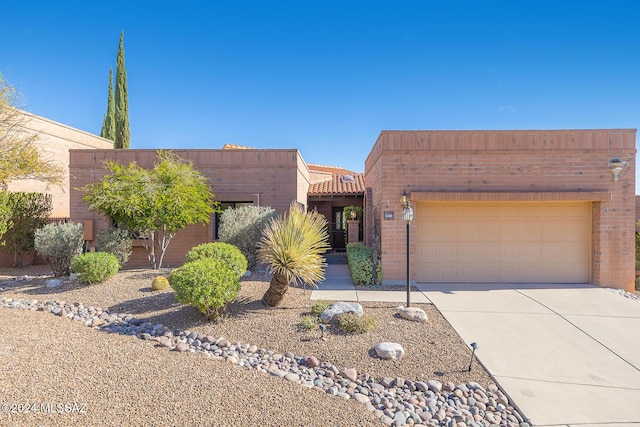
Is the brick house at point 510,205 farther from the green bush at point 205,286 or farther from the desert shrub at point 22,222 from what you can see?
the desert shrub at point 22,222

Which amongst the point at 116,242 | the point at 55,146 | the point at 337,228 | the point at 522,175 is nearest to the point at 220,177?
the point at 116,242

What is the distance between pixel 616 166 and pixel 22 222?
1959 cm

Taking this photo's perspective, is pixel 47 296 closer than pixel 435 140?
Yes

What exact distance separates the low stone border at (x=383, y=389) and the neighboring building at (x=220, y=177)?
6.39 meters

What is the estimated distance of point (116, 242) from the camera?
9.66 meters

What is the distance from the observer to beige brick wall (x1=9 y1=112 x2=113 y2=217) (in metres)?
14.6

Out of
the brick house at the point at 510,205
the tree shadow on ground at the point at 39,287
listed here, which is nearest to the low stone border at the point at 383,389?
the tree shadow on ground at the point at 39,287

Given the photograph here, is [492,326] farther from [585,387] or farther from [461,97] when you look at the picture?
[461,97]

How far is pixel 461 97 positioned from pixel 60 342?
46.7 feet

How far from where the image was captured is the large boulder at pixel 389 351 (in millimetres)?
4422

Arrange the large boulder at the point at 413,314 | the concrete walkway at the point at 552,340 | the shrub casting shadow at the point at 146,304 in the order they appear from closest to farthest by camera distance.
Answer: the concrete walkway at the point at 552,340, the large boulder at the point at 413,314, the shrub casting shadow at the point at 146,304

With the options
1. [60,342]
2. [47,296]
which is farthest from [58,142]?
[60,342]

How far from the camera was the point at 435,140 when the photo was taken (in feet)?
27.9

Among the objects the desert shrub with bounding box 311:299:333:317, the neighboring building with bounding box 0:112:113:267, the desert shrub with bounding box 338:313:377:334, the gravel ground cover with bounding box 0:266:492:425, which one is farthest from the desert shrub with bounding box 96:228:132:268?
the desert shrub with bounding box 338:313:377:334
